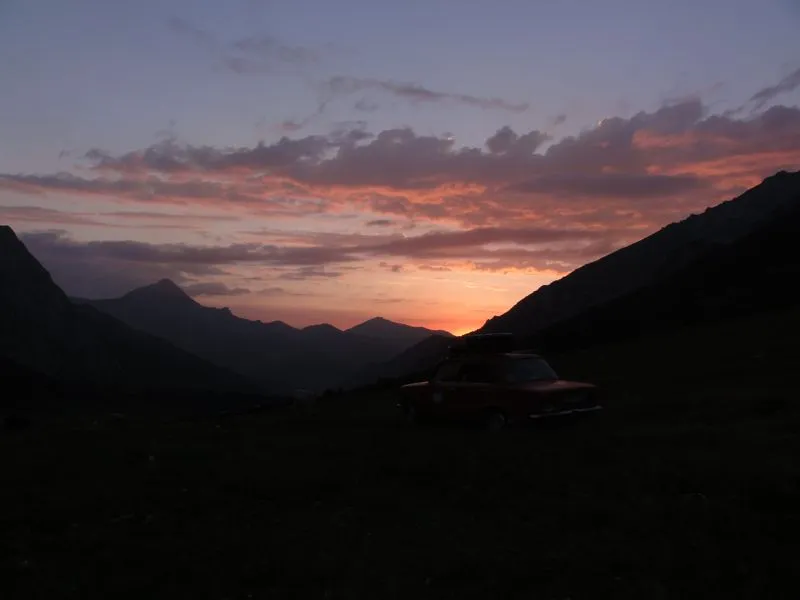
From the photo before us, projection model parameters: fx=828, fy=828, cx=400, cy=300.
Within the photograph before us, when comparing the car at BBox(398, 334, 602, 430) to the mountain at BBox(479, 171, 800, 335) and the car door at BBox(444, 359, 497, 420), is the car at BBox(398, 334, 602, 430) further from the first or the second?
the mountain at BBox(479, 171, 800, 335)

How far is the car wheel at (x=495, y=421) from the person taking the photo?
1678cm

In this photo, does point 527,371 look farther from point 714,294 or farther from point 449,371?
point 714,294

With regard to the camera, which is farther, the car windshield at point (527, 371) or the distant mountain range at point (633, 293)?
the distant mountain range at point (633, 293)

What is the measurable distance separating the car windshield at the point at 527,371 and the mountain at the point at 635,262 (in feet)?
412

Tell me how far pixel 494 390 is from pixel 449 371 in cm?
187

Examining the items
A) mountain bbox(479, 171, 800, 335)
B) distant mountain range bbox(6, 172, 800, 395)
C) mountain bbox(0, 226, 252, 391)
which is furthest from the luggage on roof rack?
mountain bbox(0, 226, 252, 391)

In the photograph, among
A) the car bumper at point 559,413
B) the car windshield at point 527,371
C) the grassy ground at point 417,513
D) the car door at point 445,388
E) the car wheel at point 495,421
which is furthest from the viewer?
the car door at point 445,388

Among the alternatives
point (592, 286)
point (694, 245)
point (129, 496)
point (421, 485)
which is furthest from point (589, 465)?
point (592, 286)

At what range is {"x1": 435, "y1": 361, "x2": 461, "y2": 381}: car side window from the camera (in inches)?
727

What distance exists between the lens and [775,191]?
14925 cm

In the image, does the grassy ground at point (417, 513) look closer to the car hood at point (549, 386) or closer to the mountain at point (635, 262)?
the car hood at point (549, 386)

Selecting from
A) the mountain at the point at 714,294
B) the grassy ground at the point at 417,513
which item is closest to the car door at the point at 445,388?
the grassy ground at the point at 417,513

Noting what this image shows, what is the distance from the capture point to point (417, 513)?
9.63 m

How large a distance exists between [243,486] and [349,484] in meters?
1.49
